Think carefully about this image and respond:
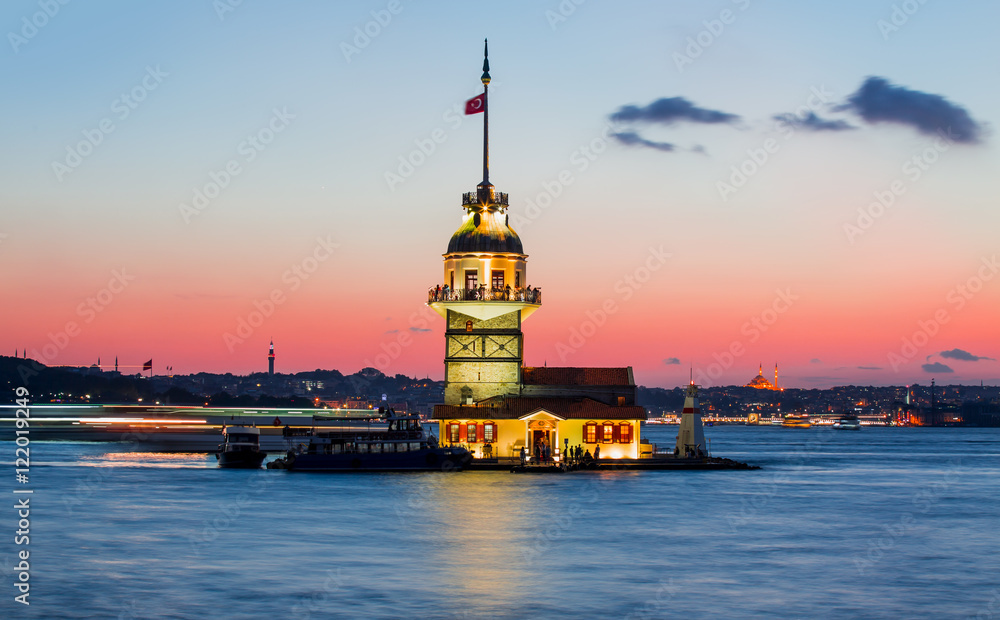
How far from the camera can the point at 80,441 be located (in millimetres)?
133625

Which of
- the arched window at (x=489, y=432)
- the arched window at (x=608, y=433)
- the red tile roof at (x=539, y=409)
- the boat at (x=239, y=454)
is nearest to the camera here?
the red tile roof at (x=539, y=409)

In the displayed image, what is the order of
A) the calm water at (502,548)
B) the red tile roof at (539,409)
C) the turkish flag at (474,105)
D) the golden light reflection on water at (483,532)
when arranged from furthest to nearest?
the turkish flag at (474,105), the red tile roof at (539,409), the golden light reflection on water at (483,532), the calm water at (502,548)

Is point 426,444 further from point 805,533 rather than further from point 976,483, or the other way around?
point 976,483

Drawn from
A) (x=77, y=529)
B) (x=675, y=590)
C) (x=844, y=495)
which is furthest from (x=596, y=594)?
(x=844, y=495)

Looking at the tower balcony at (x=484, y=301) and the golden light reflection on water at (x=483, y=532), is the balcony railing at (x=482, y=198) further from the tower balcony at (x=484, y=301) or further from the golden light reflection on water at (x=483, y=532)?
the golden light reflection on water at (x=483, y=532)

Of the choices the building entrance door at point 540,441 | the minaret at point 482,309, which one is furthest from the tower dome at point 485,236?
the building entrance door at point 540,441

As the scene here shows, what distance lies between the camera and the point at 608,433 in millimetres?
68438

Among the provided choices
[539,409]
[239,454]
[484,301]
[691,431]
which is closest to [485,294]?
[484,301]

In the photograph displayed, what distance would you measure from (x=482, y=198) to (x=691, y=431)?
17.6 metres

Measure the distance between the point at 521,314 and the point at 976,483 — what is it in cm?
2930

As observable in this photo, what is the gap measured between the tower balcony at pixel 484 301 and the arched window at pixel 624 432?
26.5 feet

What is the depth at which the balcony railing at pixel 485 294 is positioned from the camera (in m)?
69.0

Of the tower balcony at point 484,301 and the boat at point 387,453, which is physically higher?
the tower balcony at point 484,301

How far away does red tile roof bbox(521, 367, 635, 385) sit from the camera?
7050 centimetres
